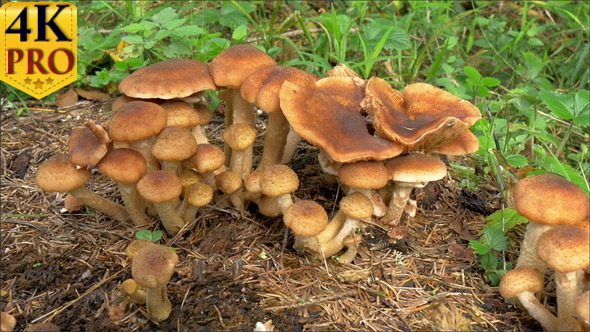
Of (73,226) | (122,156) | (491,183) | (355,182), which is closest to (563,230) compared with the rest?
(355,182)

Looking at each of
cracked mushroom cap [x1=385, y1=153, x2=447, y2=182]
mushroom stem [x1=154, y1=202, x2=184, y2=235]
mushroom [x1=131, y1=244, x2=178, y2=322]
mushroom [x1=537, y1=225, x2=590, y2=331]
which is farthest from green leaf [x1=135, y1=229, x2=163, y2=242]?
mushroom [x1=537, y1=225, x2=590, y2=331]

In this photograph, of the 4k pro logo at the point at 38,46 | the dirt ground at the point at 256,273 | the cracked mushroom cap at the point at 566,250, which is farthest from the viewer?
the 4k pro logo at the point at 38,46

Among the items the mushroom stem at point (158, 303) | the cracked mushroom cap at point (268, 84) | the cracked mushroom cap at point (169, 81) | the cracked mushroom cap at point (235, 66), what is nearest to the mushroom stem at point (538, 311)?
the cracked mushroom cap at point (268, 84)

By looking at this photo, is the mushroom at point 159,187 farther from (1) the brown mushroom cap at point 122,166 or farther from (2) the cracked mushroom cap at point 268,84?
(2) the cracked mushroom cap at point 268,84

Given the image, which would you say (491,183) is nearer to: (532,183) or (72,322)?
(532,183)

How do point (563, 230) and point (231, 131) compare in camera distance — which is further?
point (231, 131)

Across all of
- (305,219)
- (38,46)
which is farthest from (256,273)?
(38,46)

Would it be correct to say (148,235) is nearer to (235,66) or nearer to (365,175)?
(235,66)
